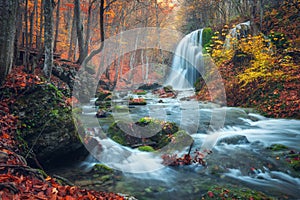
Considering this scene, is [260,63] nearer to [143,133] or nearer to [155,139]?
[155,139]

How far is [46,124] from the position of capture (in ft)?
13.7

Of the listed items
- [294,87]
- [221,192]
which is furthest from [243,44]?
[221,192]

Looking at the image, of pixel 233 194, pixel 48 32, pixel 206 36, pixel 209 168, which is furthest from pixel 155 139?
pixel 206 36

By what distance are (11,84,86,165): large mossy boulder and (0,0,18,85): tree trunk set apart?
0.73 m

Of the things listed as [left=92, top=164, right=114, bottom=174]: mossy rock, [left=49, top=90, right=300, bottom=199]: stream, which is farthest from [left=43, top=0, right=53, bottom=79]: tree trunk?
[left=92, top=164, right=114, bottom=174]: mossy rock

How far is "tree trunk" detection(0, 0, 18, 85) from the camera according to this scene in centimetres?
420

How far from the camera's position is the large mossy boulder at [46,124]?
13.0 ft

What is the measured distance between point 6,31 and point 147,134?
4459 millimetres

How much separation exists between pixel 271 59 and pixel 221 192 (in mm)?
8662

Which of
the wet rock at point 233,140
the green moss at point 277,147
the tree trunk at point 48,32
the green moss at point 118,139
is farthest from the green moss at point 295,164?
the tree trunk at point 48,32

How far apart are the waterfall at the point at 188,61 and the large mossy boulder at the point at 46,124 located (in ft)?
46.1

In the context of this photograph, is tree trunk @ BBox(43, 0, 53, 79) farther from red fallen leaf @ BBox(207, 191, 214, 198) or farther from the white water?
red fallen leaf @ BBox(207, 191, 214, 198)

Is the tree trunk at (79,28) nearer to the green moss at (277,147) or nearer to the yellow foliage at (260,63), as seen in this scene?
the yellow foliage at (260,63)

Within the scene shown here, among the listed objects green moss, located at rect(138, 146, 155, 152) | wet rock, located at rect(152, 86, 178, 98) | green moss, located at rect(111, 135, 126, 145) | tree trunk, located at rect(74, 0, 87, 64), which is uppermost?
tree trunk, located at rect(74, 0, 87, 64)
